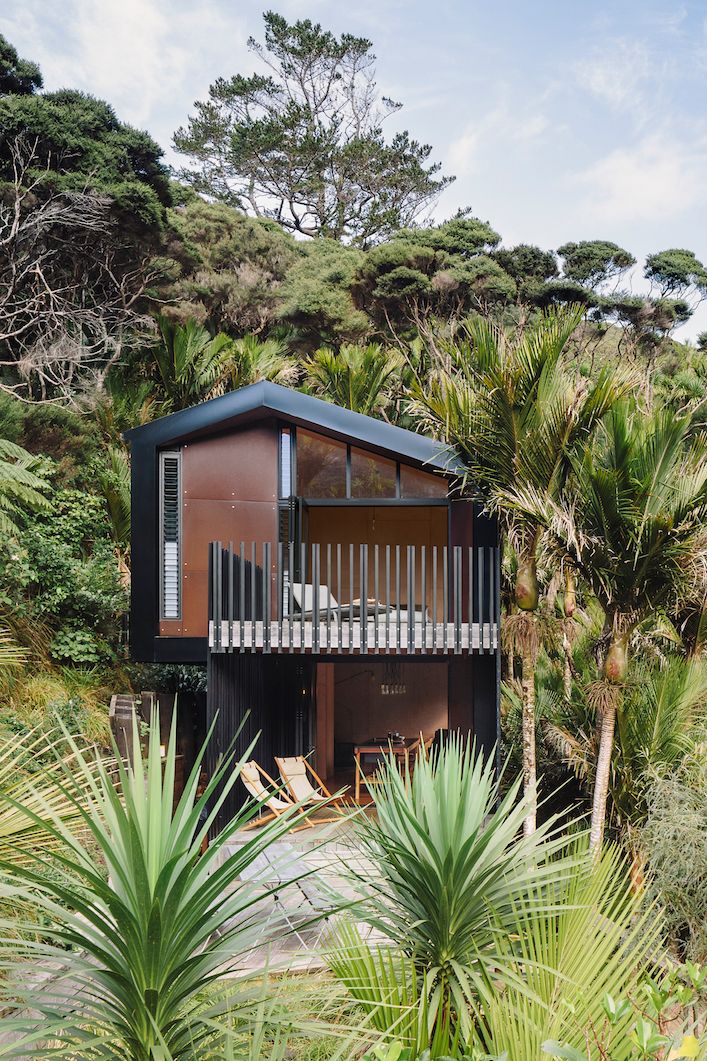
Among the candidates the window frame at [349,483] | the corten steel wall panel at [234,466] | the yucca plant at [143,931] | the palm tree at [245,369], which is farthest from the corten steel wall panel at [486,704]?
the palm tree at [245,369]

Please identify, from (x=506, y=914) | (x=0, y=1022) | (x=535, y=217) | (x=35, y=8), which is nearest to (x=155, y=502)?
(x=506, y=914)

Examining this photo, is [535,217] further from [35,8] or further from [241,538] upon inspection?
[241,538]

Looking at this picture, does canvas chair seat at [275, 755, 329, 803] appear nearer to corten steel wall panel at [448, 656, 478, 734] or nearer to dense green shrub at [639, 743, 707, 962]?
corten steel wall panel at [448, 656, 478, 734]

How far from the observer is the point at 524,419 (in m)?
8.77

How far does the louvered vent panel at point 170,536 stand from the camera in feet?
34.9

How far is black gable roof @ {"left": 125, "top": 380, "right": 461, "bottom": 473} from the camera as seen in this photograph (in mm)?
10469

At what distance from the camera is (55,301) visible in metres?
19.2

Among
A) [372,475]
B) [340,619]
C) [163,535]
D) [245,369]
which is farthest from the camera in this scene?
[245,369]

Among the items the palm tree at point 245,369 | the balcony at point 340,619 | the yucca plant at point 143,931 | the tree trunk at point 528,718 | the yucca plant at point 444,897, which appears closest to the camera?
the yucca plant at point 143,931

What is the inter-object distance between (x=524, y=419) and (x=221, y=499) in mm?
4200

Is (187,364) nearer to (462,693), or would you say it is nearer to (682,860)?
(462,693)

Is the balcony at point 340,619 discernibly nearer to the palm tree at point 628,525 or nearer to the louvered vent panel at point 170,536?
the louvered vent panel at point 170,536

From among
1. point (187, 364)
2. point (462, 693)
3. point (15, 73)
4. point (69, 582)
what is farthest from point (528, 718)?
point (15, 73)

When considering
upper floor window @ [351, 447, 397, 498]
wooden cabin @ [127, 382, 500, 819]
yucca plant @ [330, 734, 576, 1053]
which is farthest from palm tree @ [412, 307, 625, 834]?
yucca plant @ [330, 734, 576, 1053]
